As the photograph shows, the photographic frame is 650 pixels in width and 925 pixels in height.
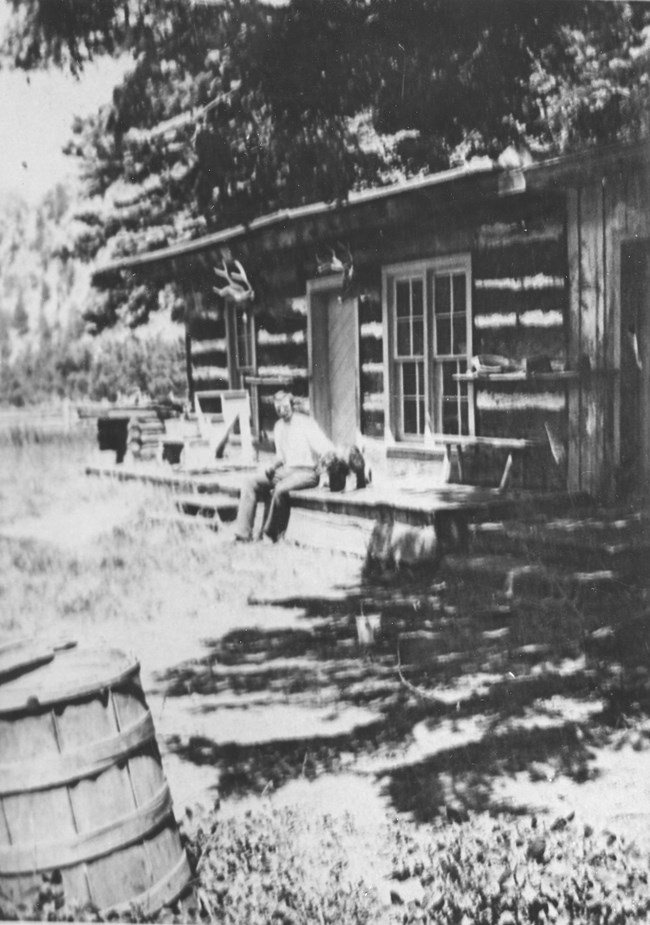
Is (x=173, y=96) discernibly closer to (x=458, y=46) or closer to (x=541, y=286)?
(x=458, y=46)

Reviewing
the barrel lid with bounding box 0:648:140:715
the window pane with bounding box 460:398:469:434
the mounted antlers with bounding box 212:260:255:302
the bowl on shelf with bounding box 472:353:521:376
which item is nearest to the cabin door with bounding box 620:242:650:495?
the bowl on shelf with bounding box 472:353:521:376

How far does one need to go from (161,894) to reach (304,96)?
9.24 feet

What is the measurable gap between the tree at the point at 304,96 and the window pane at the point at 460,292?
434mm

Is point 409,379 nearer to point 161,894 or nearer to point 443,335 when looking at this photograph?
point 443,335

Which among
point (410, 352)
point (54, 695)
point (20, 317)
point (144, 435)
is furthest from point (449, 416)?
point (54, 695)

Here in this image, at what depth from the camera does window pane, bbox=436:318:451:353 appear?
3.27 m

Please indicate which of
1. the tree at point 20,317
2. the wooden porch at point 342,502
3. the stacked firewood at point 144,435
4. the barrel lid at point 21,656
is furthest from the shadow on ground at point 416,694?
the tree at point 20,317

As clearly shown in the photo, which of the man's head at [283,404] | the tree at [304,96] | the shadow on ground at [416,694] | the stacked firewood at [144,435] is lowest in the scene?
the shadow on ground at [416,694]

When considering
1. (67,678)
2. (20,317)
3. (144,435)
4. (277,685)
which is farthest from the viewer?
(144,435)

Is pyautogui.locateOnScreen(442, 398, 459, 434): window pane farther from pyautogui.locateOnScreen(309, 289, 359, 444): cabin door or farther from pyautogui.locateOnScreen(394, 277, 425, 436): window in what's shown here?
pyautogui.locateOnScreen(309, 289, 359, 444): cabin door

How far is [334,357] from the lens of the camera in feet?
10.8

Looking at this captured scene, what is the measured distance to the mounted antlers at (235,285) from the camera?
125 inches

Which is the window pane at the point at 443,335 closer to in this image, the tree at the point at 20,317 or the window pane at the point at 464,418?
the window pane at the point at 464,418

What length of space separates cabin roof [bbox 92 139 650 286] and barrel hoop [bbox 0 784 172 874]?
6.50 ft
